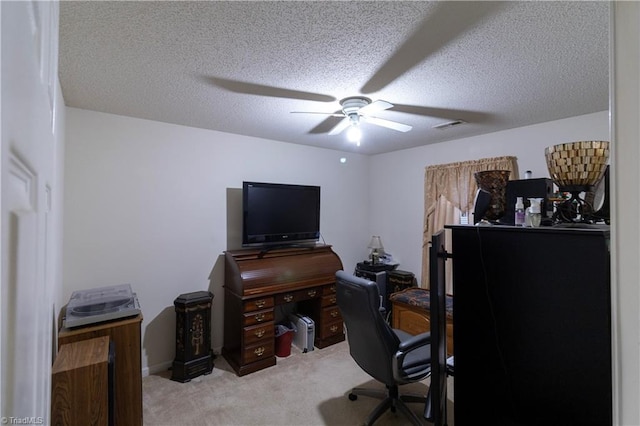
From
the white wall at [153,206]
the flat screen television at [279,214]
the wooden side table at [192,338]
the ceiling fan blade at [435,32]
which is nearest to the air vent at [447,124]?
the ceiling fan blade at [435,32]

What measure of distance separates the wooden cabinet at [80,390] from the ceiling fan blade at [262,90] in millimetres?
1837

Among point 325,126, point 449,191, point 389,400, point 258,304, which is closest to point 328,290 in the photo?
point 258,304

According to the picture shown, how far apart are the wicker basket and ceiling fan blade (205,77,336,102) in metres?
1.58

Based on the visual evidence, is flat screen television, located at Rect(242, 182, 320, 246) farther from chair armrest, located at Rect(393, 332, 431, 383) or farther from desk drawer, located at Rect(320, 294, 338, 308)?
chair armrest, located at Rect(393, 332, 431, 383)

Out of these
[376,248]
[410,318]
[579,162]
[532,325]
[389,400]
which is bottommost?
[389,400]

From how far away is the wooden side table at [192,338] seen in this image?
272 centimetres

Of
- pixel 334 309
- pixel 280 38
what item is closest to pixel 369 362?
pixel 334 309

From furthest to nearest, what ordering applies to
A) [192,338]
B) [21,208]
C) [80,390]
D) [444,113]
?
[192,338] → [444,113] → [80,390] → [21,208]

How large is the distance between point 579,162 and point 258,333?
109 inches

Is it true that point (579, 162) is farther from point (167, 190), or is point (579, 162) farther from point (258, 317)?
point (167, 190)

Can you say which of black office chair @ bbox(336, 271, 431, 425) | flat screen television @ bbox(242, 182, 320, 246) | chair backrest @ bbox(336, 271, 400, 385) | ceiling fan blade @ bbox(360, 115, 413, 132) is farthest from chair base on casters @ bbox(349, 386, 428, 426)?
ceiling fan blade @ bbox(360, 115, 413, 132)

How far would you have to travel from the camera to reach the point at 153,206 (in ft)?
9.51

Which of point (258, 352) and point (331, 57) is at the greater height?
point (331, 57)

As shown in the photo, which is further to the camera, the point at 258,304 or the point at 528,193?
the point at 258,304
